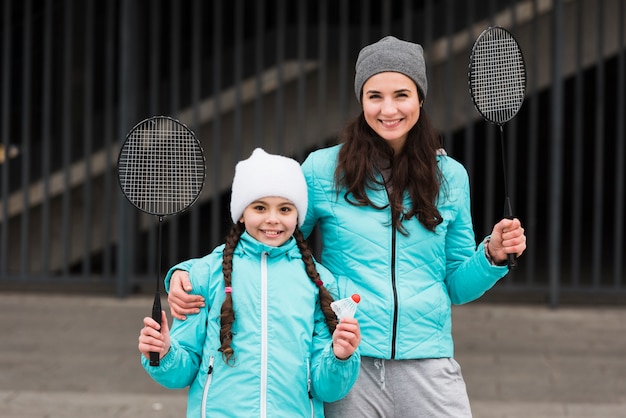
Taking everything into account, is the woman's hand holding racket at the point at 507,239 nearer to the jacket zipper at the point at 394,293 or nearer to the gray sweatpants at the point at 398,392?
the jacket zipper at the point at 394,293

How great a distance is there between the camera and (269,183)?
3031 millimetres

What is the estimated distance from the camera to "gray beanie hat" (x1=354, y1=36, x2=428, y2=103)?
3107 millimetres

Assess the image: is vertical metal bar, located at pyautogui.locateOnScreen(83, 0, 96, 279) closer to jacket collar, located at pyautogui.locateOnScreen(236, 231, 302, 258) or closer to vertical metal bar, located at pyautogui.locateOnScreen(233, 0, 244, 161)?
vertical metal bar, located at pyautogui.locateOnScreen(233, 0, 244, 161)

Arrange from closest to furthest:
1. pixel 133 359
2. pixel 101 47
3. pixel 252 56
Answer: pixel 133 359 → pixel 252 56 → pixel 101 47

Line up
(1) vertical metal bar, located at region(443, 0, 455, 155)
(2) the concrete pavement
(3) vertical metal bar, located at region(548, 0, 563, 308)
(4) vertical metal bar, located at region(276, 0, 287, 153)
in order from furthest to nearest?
(4) vertical metal bar, located at region(276, 0, 287, 153)
(1) vertical metal bar, located at region(443, 0, 455, 155)
(3) vertical metal bar, located at region(548, 0, 563, 308)
(2) the concrete pavement

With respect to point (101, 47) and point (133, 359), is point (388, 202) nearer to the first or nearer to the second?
point (133, 359)

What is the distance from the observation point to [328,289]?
3033mm

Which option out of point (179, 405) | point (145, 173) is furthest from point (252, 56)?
point (145, 173)

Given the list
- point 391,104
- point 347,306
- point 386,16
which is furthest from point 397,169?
point 386,16

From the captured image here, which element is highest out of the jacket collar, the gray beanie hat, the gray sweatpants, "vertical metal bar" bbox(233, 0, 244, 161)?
"vertical metal bar" bbox(233, 0, 244, 161)

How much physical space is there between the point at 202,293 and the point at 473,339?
4299 mm

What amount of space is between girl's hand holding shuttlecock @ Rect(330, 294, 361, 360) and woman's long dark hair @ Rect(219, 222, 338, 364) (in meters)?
0.22

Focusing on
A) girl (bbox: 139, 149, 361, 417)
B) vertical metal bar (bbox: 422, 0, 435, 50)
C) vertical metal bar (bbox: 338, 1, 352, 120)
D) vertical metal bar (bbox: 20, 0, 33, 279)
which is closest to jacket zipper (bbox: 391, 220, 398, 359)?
girl (bbox: 139, 149, 361, 417)

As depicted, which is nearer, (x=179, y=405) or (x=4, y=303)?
(x=179, y=405)
